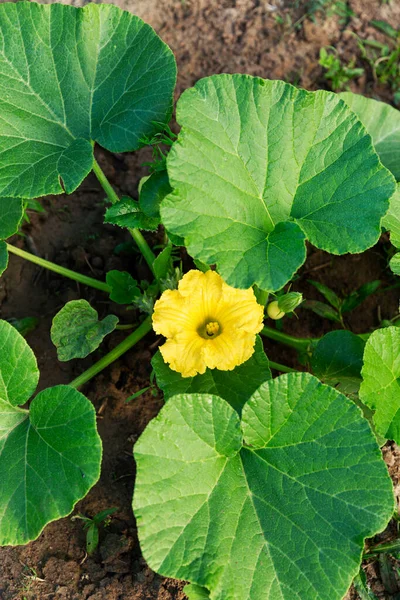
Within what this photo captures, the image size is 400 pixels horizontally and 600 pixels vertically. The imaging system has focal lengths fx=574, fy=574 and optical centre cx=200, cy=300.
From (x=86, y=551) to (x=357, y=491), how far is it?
1.36m

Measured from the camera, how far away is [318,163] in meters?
2.33

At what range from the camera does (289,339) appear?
9.81 feet

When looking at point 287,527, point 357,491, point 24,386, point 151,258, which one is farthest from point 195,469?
point 151,258

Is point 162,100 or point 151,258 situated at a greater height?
point 162,100

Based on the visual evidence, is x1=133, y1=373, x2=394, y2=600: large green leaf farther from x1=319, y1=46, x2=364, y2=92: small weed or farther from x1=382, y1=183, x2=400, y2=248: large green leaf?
x1=319, y1=46, x2=364, y2=92: small weed

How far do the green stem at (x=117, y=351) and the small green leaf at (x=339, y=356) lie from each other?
90 cm

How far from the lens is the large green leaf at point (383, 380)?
231 cm

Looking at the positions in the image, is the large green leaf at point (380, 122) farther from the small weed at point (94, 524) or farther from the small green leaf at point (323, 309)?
the small weed at point (94, 524)

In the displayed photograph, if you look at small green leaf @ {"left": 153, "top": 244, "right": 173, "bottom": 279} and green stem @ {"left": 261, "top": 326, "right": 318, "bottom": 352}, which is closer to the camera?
small green leaf @ {"left": 153, "top": 244, "right": 173, "bottom": 279}

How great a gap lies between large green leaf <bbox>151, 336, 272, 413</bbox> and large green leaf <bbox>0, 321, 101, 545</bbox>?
15.9 inches

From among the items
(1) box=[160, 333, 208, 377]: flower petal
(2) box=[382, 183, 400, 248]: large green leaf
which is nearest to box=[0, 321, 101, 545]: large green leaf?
(1) box=[160, 333, 208, 377]: flower petal

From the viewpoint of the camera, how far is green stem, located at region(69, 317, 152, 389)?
111 inches

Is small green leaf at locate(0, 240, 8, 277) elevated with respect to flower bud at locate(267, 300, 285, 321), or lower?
elevated

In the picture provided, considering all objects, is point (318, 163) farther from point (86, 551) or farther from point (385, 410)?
point (86, 551)
